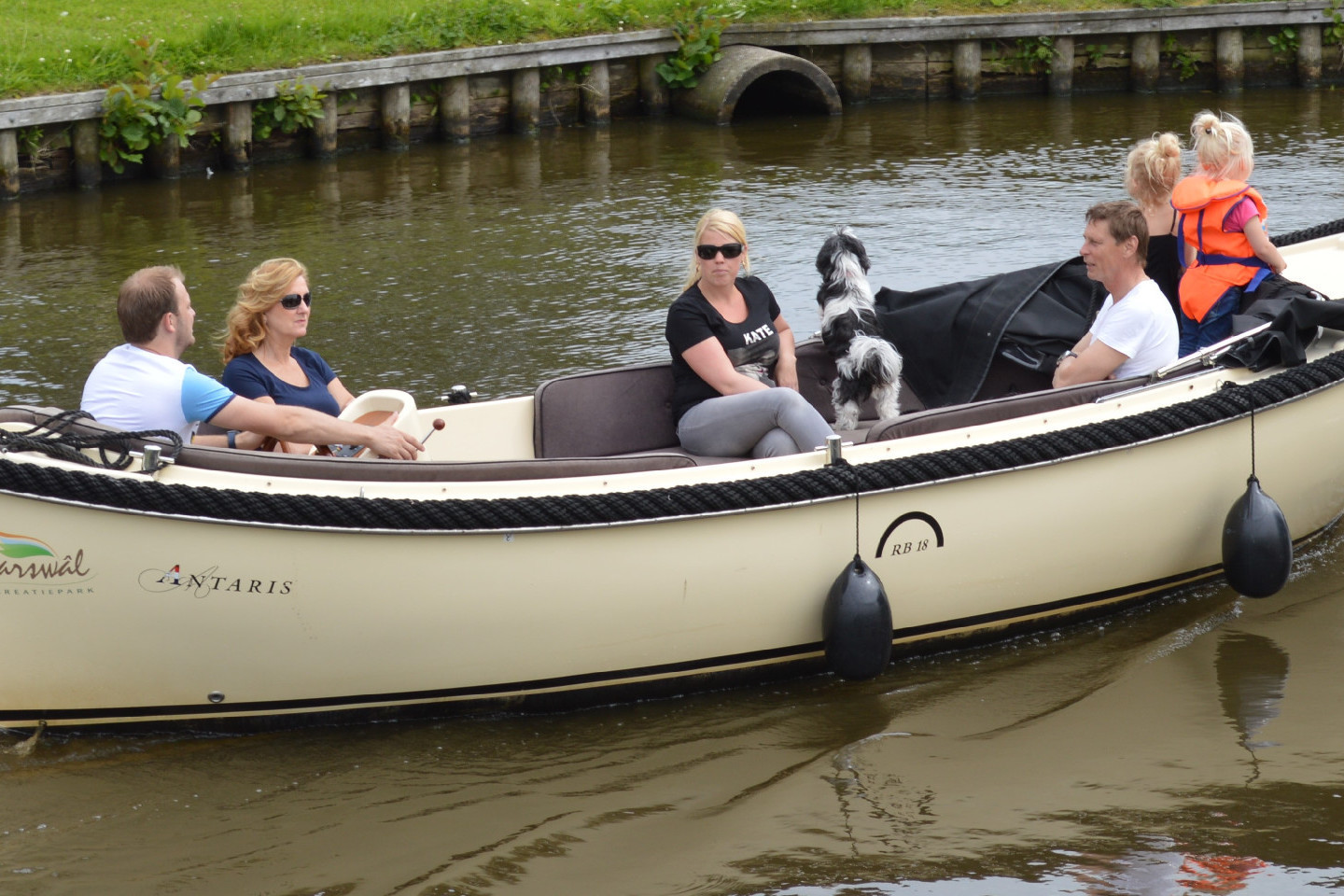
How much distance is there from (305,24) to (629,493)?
31.3 ft

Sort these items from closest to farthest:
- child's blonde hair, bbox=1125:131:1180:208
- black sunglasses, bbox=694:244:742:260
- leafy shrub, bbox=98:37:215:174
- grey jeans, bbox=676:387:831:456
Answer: grey jeans, bbox=676:387:831:456 < black sunglasses, bbox=694:244:742:260 < child's blonde hair, bbox=1125:131:1180:208 < leafy shrub, bbox=98:37:215:174

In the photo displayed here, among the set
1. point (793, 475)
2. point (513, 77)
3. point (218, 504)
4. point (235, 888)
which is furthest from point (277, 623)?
point (513, 77)

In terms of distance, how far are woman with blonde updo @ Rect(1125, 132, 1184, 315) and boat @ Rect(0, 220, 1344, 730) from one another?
2.94 ft

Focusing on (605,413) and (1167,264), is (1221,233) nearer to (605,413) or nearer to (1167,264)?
(1167,264)

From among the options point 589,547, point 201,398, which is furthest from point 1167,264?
point 201,398

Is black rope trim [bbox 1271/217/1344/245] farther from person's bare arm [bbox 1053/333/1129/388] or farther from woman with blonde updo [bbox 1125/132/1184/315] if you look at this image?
person's bare arm [bbox 1053/333/1129/388]

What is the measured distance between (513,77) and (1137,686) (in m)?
9.76

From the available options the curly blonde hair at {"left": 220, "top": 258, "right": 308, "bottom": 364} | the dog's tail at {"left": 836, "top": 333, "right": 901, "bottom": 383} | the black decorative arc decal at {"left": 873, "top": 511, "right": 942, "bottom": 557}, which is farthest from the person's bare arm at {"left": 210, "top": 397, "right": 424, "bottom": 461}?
the dog's tail at {"left": 836, "top": 333, "right": 901, "bottom": 383}

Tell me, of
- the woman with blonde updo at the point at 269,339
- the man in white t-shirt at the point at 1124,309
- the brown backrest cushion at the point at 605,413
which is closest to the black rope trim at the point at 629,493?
the man in white t-shirt at the point at 1124,309

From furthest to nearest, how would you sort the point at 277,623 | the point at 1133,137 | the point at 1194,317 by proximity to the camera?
the point at 1133,137 < the point at 1194,317 < the point at 277,623

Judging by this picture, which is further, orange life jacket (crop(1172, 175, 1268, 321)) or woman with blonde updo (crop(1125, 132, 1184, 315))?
woman with blonde updo (crop(1125, 132, 1184, 315))

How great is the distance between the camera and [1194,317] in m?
5.29

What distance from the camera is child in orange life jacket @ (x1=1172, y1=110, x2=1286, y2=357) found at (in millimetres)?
5133

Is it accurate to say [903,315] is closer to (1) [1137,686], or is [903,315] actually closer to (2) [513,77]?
(1) [1137,686]
